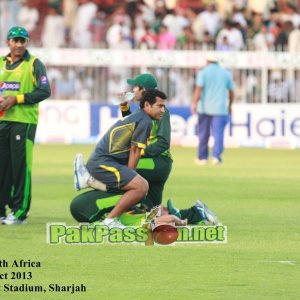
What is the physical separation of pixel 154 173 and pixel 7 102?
1.82 metres

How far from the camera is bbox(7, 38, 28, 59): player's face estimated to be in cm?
1502

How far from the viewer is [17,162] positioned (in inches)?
599

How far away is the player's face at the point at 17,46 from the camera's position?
49.3 ft

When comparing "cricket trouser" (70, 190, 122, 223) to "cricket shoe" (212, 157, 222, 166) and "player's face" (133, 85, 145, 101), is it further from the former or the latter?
"cricket shoe" (212, 157, 222, 166)

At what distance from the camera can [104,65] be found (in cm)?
3197

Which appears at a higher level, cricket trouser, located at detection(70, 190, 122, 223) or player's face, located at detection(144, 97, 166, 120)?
player's face, located at detection(144, 97, 166, 120)

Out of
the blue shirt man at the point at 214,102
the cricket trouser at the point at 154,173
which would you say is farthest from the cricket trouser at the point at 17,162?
the blue shirt man at the point at 214,102

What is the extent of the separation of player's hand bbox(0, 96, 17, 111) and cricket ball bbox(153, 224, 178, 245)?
2.71 m

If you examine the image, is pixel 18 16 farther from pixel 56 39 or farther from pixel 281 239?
pixel 281 239

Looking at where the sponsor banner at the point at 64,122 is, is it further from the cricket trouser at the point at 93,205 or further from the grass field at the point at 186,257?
the cricket trouser at the point at 93,205

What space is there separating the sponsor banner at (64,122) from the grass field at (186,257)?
39.5ft

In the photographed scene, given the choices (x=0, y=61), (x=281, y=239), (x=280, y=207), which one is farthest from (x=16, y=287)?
(x=280, y=207)

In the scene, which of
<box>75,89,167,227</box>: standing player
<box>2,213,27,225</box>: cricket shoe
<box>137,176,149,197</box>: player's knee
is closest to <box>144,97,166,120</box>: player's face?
<box>75,89,167,227</box>: standing player

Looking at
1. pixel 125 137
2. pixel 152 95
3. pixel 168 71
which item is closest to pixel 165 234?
pixel 125 137
